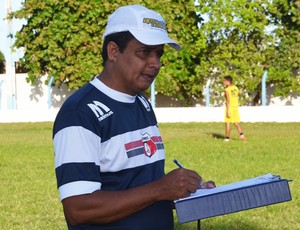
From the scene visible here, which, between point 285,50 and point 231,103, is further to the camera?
point 285,50

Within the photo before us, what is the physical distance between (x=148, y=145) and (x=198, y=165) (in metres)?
10.00

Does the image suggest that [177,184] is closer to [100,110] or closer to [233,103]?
[100,110]

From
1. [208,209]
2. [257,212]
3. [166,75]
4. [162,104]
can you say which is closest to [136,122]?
[208,209]

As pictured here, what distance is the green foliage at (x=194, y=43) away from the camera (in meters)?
28.7

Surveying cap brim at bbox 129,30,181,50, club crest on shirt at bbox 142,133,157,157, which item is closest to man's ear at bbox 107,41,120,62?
cap brim at bbox 129,30,181,50

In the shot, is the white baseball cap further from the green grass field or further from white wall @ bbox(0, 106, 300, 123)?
white wall @ bbox(0, 106, 300, 123)

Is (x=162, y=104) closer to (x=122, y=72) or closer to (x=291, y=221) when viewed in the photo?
(x=291, y=221)

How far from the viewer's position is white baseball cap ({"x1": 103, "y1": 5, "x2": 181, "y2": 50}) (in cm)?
295

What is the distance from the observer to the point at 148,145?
3066 mm

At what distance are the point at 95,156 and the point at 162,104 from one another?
28744 millimetres

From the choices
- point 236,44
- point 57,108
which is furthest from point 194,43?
point 57,108

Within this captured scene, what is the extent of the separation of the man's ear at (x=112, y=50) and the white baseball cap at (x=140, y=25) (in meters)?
0.05

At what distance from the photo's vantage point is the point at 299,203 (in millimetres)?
8891

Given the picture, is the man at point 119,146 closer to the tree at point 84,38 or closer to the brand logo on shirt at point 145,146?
the brand logo on shirt at point 145,146
